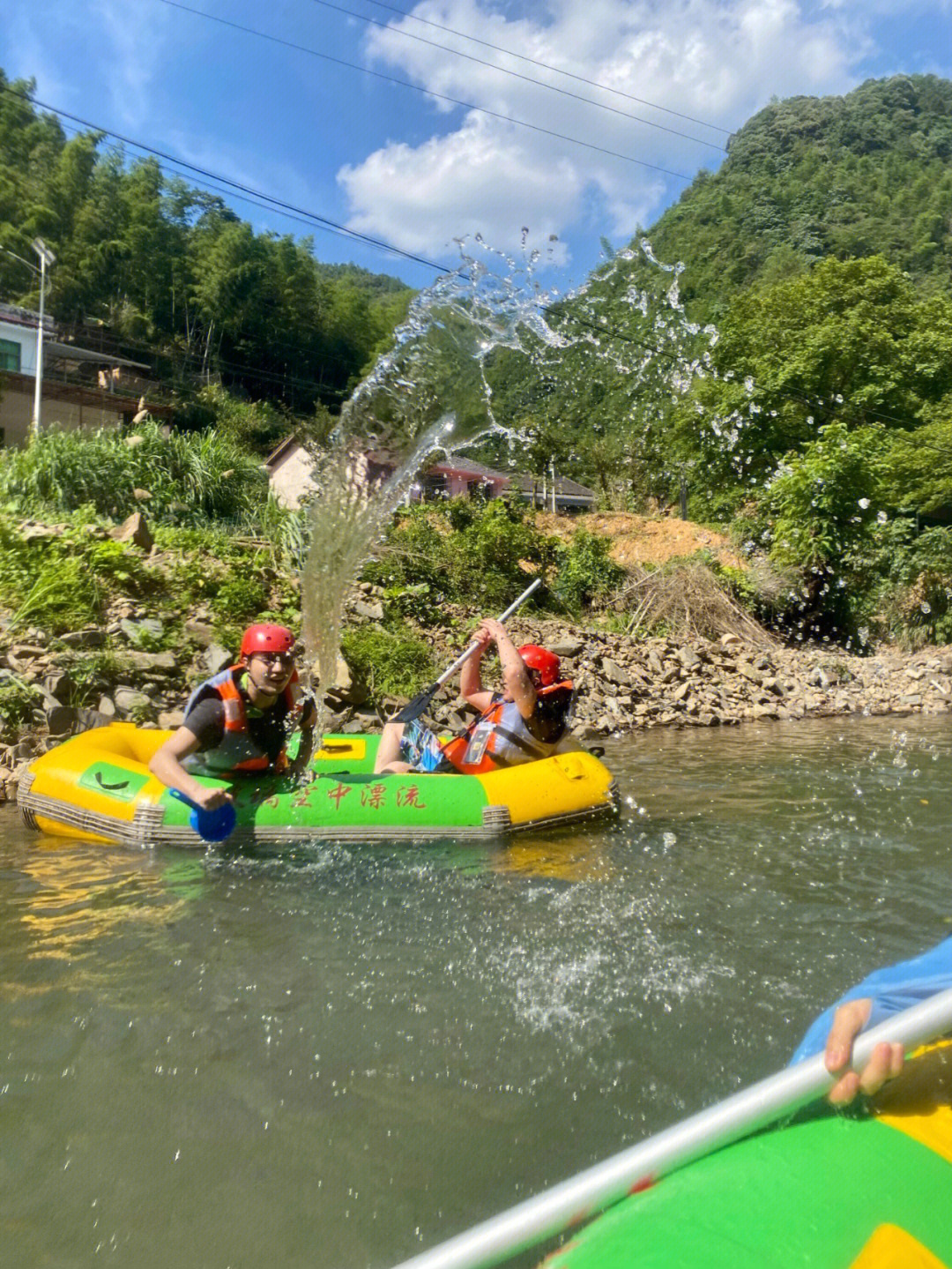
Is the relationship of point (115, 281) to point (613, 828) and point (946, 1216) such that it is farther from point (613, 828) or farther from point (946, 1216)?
point (946, 1216)

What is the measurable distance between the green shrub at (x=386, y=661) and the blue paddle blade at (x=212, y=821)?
4.07 m

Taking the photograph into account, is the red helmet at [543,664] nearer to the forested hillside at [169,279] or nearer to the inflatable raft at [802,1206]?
the inflatable raft at [802,1206]

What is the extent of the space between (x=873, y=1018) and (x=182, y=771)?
3.96m

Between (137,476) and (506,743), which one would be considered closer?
(506,743)

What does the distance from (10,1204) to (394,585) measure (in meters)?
9.77

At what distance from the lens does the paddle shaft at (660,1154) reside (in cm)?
182

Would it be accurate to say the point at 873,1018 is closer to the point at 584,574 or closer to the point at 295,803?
the point at 295,803

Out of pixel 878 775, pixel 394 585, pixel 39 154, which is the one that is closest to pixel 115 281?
pixel 39 154

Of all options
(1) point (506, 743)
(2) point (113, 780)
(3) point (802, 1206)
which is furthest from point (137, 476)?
(3) point (802, 1206)

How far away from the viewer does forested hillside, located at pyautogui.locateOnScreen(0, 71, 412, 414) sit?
47000 mm

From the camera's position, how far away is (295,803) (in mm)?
5781

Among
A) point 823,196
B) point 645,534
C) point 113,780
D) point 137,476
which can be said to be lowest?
point 113,780

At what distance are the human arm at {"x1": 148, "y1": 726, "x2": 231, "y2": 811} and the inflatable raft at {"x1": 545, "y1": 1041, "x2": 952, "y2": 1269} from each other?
3804 mm

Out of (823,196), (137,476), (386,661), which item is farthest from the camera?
(823,196)
